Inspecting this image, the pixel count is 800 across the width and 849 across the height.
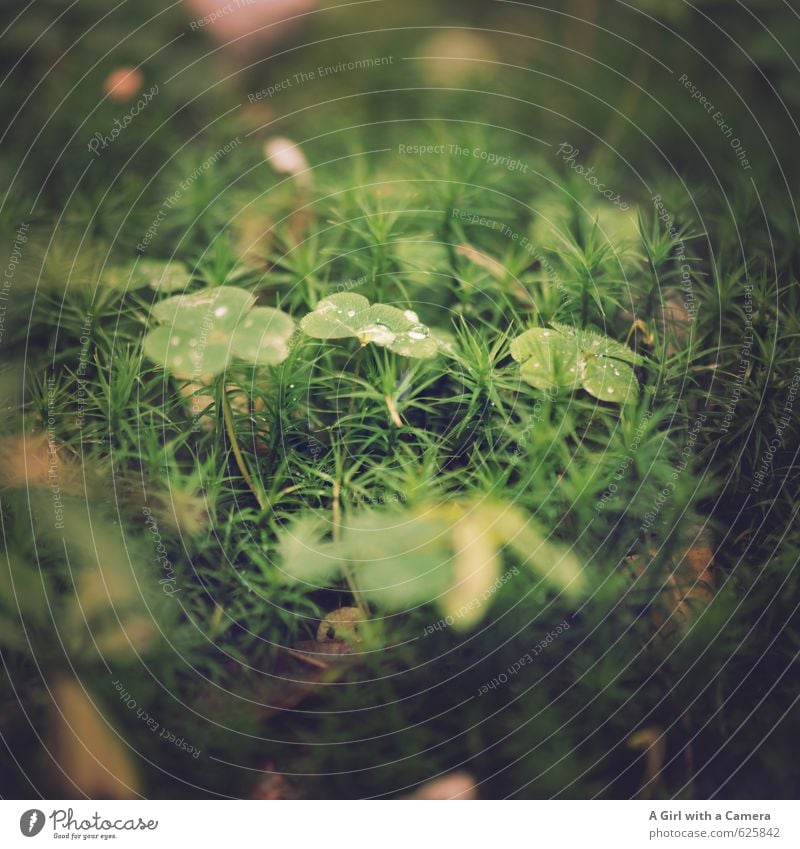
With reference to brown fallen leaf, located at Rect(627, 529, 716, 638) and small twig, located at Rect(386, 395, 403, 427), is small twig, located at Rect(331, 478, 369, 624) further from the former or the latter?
brown fallen leaf, located at Rect(627, 529, 716, 638)

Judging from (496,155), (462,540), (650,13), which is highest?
(650,13)

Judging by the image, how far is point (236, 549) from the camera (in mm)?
716

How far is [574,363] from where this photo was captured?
73cm

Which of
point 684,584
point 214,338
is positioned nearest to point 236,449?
point 214,338

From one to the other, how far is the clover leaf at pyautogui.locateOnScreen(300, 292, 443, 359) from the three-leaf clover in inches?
3.4

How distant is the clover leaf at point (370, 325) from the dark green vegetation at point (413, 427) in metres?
0.01

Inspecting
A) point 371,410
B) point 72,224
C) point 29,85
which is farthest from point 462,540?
point 29,85

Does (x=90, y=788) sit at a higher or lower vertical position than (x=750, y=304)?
lower

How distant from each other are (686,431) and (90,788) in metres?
0.65

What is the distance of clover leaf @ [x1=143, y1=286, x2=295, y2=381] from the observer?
73cm

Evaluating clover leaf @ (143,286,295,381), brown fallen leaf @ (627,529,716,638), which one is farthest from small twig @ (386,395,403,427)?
brown fallen leaf @ (627,529,716,638)
